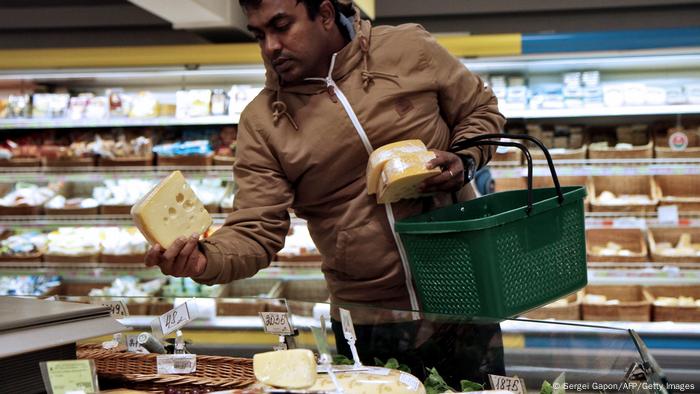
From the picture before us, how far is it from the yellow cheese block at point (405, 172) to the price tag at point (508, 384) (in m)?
0.56

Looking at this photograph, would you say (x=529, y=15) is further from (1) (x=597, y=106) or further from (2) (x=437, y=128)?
(2) (x=437, y=128)

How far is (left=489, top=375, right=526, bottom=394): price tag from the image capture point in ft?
5.55

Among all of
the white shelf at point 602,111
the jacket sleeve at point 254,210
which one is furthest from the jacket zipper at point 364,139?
the white shelf at point 602,111

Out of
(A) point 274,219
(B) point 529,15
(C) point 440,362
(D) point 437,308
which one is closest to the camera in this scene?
(C) point 440,362

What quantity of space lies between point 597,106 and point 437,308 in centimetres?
312

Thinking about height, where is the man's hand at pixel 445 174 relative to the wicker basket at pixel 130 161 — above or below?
above

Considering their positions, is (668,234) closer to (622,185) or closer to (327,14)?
(622,185)

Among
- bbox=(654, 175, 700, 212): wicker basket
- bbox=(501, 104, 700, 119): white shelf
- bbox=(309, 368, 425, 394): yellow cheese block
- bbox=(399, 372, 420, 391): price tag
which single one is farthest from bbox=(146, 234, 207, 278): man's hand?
bbox=(654, 175, 700, 212): wicker basket

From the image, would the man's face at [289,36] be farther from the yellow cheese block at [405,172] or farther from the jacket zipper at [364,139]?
the yellow cheese block at [405,172]

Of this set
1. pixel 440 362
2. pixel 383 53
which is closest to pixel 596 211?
pixel 383 53

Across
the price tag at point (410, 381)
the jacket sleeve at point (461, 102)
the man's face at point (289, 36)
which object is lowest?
the price tag at point (410, 381)

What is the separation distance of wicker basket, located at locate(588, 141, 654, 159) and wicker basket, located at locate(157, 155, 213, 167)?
2461mm

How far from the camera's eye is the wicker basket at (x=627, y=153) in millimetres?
4785

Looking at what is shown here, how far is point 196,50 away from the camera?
509 centimetres
